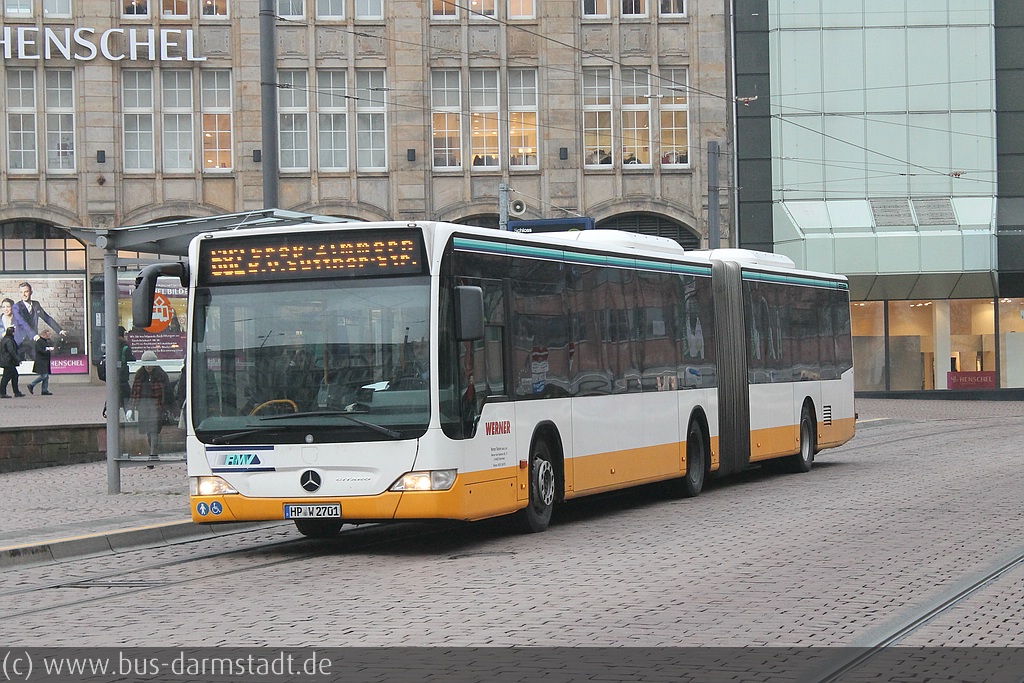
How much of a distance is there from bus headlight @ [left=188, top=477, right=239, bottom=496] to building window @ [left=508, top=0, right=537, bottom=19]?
108 ft

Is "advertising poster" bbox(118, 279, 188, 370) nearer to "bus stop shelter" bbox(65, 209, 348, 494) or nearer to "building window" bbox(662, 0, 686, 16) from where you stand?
"bus stop shelter" bbox(65, 209, 348, 494)

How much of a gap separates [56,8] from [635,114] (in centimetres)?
1662

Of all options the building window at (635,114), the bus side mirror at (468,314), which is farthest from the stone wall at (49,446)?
the building window at (635,114)

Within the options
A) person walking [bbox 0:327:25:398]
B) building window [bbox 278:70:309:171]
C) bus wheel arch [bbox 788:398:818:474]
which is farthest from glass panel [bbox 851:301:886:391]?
bus wheel arch [bbox 788:398:818:474]

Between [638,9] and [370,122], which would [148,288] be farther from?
[638,9]

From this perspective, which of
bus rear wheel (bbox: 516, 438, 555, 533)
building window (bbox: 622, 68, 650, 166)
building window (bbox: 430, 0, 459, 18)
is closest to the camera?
bus rear wheel (bbox: 516, 438, 555, 533)

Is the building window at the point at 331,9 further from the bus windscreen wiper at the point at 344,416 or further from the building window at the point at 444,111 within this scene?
the bus windscreen wiper at the point at 344,416

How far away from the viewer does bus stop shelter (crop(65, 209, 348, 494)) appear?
1490 centimetres

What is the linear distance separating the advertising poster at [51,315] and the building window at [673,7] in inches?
728

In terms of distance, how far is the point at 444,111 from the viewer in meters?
43.6

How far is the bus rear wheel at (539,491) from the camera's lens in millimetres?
13898

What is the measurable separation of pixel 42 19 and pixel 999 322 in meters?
29.5
